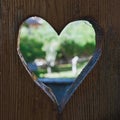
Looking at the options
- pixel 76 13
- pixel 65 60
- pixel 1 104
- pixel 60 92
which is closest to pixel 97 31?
pixel 76 13

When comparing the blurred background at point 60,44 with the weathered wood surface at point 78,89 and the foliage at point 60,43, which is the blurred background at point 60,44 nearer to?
the foliage at point 60,43

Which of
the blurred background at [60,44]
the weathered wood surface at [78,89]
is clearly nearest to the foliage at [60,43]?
the blurred background at [60,44]

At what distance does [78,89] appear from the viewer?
1.04 m

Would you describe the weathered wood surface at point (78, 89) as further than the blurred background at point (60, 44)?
No

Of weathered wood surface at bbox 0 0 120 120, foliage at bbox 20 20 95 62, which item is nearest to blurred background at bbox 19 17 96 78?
foliage at bbox 20 20 95 62

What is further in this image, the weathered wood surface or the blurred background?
the blurred background

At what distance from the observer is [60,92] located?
8.89 feet

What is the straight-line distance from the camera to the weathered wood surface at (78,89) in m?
1.00

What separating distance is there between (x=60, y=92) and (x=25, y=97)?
1697 mm

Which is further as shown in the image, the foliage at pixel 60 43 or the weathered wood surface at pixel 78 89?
the foliage at pixel 60 43

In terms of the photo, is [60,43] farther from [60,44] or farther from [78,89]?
[78,89]

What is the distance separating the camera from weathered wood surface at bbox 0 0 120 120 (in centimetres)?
100

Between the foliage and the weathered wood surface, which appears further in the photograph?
the foliage

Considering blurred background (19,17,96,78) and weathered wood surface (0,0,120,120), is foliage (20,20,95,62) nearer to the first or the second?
blurred background (19,17,96,78)
